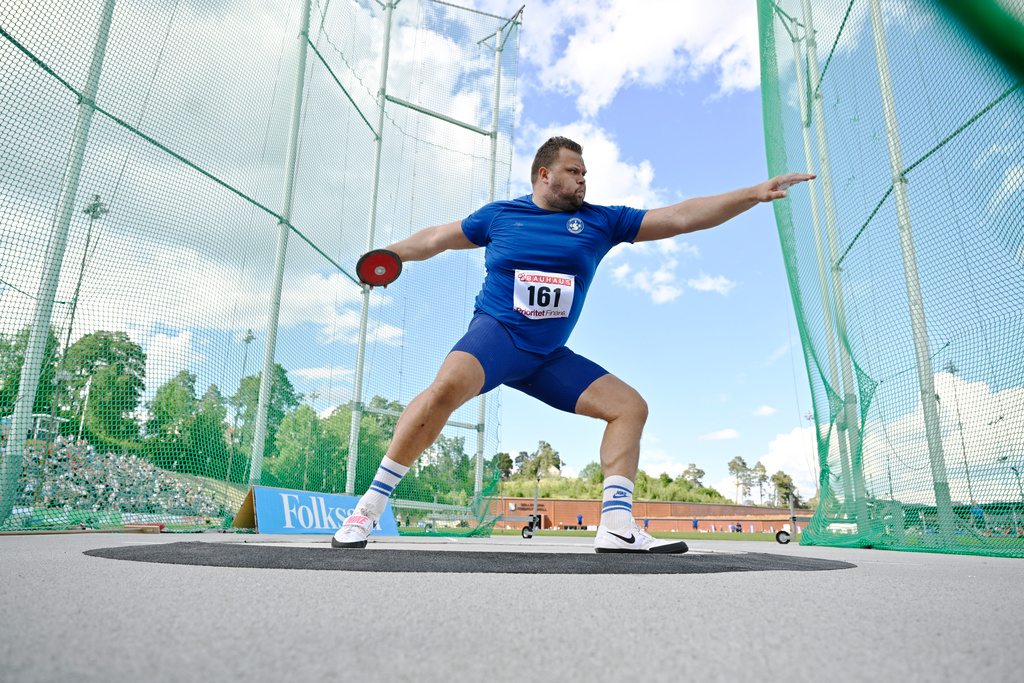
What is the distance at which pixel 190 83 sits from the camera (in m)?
4.94

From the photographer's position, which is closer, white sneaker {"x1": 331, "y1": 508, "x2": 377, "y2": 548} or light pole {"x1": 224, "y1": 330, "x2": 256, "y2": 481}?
white sneaker {"x1": 331, "y1": 508, "x2": 377, "y2": 548}

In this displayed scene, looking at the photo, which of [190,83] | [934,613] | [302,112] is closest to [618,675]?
[934,613]

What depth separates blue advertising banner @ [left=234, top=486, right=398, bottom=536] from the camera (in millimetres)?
4992

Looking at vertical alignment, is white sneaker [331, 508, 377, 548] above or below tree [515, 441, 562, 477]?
below

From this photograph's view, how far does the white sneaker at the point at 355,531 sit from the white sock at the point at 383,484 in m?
0.04

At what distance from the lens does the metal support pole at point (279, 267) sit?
570 cm

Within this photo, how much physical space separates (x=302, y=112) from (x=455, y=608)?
6600mm

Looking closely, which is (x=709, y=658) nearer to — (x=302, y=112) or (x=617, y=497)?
(x=617, y=497)

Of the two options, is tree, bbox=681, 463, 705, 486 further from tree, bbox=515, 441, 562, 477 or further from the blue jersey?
the blue jersey

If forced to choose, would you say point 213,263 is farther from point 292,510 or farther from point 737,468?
point 737,468

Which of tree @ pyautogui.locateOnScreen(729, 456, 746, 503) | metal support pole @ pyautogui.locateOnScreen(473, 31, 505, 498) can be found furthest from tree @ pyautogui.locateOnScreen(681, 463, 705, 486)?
metal support pole @ pyautogui.locateOnScreen(473, 31, 505, 498)

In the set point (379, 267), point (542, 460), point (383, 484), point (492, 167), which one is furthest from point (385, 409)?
point (542, 460)

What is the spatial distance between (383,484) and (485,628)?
1.81 meters

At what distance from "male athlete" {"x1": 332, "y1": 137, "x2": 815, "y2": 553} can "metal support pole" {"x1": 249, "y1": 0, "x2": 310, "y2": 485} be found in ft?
11.6
